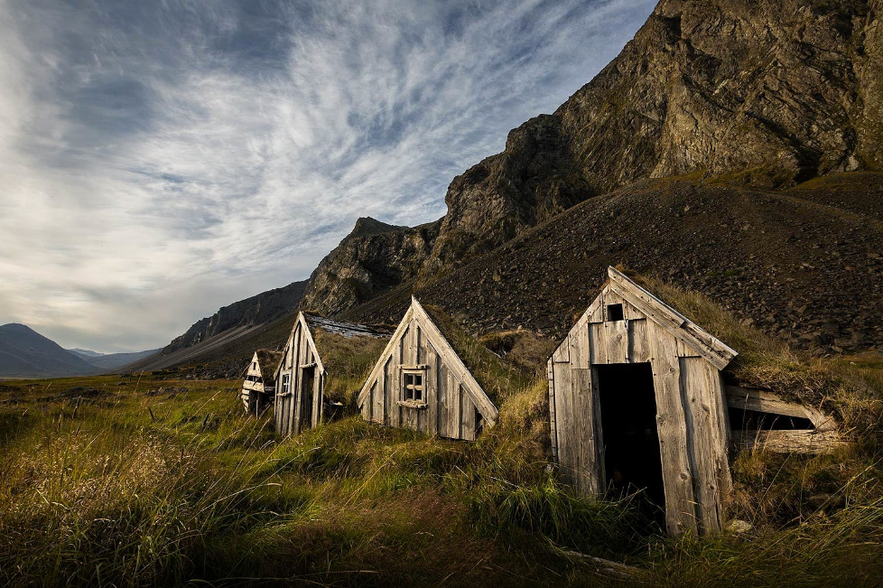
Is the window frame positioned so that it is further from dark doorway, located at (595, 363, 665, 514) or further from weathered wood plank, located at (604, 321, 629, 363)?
weathered wood plank, located at (604, 321, 629, 363)

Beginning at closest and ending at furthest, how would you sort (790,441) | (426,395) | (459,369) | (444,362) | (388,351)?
(790,441) < (459,369) < (444,362) < (426,395) < (388,351)

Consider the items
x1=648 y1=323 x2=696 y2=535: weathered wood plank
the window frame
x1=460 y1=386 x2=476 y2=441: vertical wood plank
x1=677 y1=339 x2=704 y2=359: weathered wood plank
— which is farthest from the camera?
the window frame

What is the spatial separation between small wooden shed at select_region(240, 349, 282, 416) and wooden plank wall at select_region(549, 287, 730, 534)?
13733mm

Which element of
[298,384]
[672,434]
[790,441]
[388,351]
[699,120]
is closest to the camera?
[790,441]

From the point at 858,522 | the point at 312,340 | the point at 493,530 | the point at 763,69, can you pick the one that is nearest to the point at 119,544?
the point at 493,530

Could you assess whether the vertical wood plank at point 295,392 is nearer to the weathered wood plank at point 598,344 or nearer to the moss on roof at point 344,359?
the moss on roof at point 344,359

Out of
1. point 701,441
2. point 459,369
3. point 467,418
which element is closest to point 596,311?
point 701,441

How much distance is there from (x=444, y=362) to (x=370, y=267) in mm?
126455

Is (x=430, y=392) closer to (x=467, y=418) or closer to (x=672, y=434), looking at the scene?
(x=467, y=418)

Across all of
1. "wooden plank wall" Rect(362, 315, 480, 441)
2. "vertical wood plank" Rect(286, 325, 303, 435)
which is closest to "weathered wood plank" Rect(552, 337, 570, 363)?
"wooden plank wall" Rect(362, 315, 480, 441)

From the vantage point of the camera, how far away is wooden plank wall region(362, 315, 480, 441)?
8.69 m

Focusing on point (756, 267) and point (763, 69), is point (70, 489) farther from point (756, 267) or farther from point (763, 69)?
point (763, 69)

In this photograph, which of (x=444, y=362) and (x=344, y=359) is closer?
(x=444, y=362)

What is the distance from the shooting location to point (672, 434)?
5.61m
